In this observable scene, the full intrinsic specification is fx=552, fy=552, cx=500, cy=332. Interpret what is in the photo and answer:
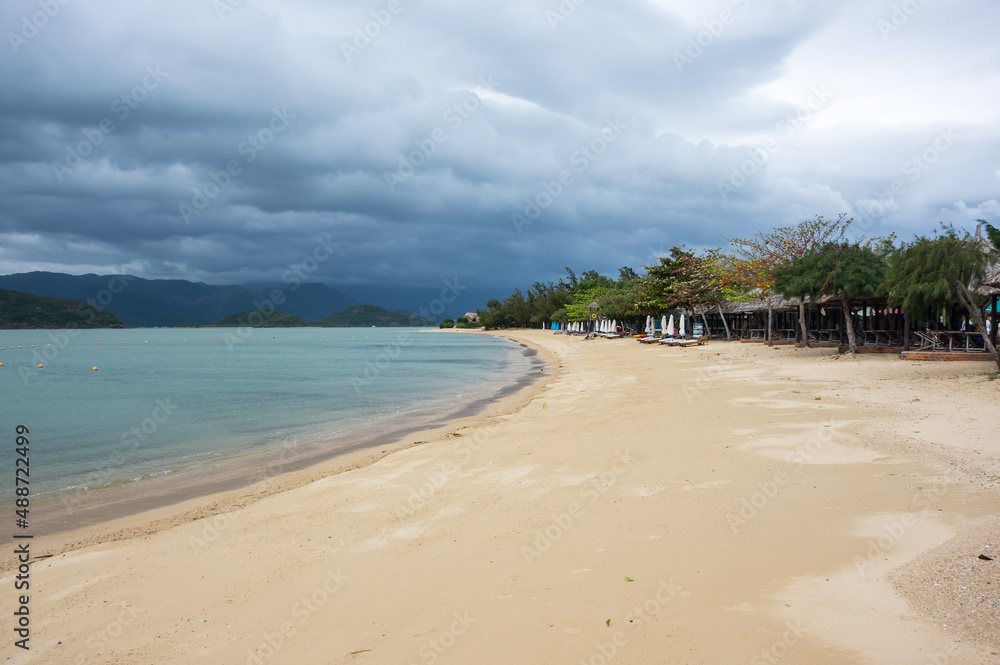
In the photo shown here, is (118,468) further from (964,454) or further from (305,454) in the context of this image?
(964,454)

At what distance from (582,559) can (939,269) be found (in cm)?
1430

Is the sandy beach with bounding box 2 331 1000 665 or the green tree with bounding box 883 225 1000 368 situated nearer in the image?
the sandy beach with bounding box 2 331 1000 665

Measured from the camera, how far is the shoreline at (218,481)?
8.18 m

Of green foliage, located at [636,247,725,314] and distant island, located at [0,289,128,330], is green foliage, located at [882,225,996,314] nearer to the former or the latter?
green foliage, located at [636,247,725,314]

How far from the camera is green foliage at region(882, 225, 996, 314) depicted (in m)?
13.6

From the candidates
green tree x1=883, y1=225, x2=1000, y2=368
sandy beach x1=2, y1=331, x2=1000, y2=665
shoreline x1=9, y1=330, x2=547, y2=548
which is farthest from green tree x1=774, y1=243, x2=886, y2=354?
shoreline x1=9, y1=330, x2=547, y2=548

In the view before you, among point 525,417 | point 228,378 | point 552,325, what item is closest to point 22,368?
point 228,378

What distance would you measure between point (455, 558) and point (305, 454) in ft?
25.3

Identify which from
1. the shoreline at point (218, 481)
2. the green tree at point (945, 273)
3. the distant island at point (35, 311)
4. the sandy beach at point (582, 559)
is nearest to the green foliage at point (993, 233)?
the green tree at point (945, 273)

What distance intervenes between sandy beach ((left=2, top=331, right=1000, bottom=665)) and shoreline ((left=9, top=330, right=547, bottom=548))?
1.06ft

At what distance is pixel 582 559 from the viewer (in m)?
4.66

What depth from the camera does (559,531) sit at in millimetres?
5340

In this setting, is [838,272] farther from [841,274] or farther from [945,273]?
[945,273]

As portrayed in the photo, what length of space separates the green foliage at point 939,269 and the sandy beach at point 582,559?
595 cm
